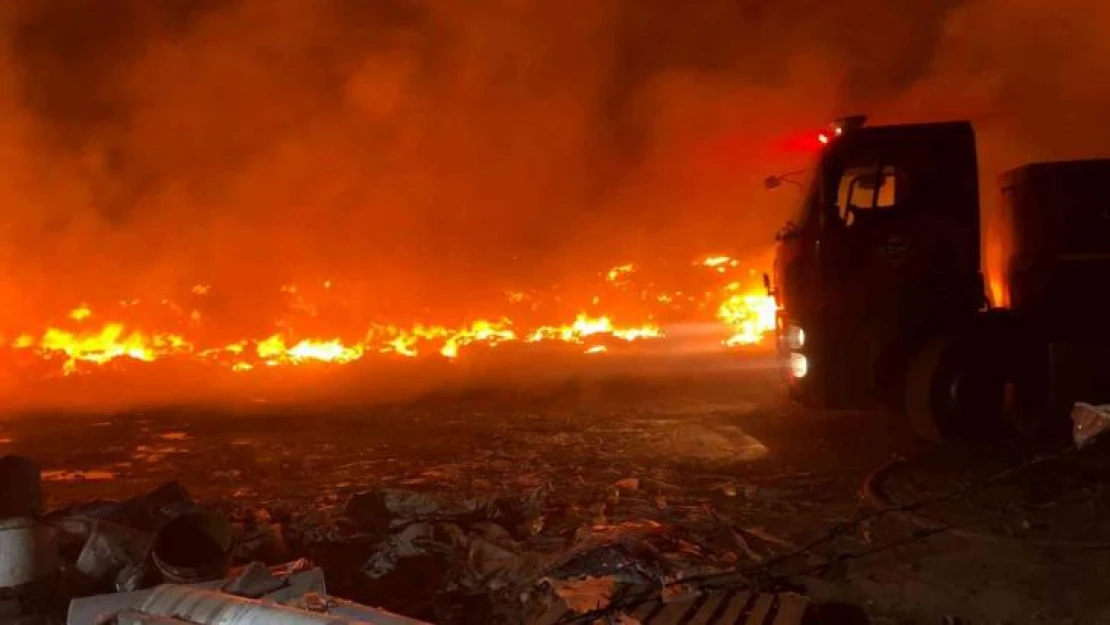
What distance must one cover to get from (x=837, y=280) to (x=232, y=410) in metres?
8.71

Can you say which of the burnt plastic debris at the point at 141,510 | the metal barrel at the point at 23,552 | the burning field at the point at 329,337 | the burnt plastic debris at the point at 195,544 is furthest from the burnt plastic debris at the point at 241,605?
the burning field at the point at 329,337

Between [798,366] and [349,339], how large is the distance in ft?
37.2

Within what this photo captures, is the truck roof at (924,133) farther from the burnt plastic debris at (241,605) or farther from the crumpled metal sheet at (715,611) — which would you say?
the burnt plastic debris at (241,605)

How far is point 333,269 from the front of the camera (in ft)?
59.0

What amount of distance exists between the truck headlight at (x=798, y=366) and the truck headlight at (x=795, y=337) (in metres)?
0.08

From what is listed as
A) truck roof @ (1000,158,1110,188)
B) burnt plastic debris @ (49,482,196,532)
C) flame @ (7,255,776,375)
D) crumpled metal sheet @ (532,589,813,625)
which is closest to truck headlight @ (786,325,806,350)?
truck roof @ (1000,158,1110,188)

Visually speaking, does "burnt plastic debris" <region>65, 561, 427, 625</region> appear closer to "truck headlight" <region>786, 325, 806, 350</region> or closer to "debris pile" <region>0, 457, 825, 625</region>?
"debris pile" <region>0, 457, 825, 625</region>

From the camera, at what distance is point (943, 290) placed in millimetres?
7262

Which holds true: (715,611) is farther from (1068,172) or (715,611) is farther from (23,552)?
(1068,172)

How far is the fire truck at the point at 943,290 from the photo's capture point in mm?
7117

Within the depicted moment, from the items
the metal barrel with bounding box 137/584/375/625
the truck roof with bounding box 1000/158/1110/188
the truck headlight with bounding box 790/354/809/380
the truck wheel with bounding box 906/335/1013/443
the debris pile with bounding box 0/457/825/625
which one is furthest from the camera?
the truck headlight with bounding box 790/354/809/380

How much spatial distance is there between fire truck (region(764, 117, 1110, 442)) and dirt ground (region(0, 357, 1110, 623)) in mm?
563

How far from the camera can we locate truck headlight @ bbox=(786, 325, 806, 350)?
296 inches

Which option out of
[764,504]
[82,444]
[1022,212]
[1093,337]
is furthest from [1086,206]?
[82,444]
